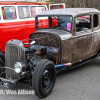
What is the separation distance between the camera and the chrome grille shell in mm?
3551

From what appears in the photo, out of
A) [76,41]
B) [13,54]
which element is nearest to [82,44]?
[76,41]

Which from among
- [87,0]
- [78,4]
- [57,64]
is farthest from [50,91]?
[87,0]

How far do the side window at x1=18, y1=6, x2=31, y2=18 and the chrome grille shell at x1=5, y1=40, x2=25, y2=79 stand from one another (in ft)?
11.2

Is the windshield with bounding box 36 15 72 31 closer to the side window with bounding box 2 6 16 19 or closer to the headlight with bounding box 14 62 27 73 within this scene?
the side window with bounding box 2 6 16 19

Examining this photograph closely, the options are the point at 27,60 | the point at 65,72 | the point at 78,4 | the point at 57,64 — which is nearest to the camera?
→ the point at 27,60

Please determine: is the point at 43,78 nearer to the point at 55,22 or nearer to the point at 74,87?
the point at 74,87

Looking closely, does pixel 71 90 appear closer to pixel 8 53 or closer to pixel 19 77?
pixel 19 77

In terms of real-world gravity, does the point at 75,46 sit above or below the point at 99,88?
above

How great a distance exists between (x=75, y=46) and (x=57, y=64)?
2.50ft

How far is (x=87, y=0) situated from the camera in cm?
3600

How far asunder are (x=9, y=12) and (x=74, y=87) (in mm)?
4057

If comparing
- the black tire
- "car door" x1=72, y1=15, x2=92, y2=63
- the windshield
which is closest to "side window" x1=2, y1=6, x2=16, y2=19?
the windshield

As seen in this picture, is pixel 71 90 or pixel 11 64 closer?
pixel 11 64

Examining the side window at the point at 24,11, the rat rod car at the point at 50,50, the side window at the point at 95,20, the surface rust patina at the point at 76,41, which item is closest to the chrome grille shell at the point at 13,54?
the rat rod car at the point at 50,50
